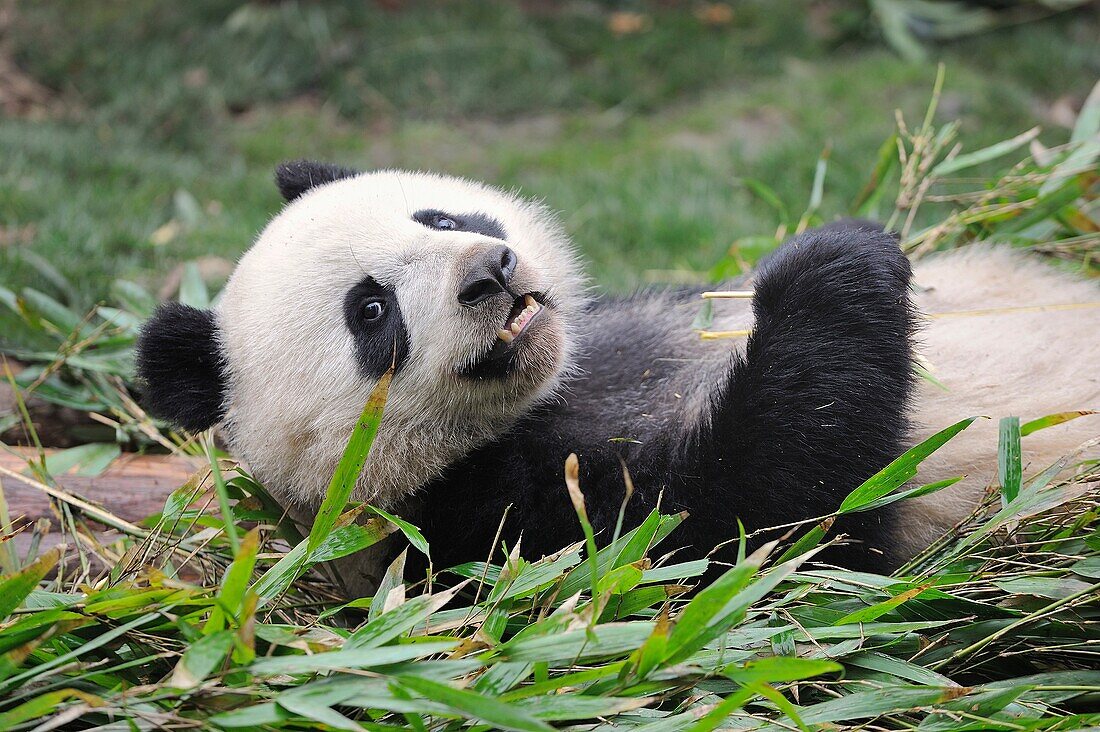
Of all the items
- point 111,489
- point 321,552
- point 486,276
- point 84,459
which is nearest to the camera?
point 321,552

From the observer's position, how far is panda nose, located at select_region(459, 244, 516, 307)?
256 cm

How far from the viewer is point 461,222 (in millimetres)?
3057

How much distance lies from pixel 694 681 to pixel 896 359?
3.91ft

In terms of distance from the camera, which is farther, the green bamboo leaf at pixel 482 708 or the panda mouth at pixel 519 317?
the panda mouth at pixel 519 317

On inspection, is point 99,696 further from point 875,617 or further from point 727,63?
point 727,63

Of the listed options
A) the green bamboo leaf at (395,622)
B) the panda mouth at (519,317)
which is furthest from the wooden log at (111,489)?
the green bamboo leaf at (395,622)

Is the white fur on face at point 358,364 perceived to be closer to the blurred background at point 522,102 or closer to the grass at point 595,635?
the grass at point 595,635

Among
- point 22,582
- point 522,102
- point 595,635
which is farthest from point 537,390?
point 522,102

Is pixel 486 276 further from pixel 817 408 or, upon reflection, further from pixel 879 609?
pixel 879 609

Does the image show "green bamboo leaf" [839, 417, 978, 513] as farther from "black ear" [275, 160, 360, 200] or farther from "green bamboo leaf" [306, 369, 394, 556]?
"black ear" [275, 160, 360, 200]

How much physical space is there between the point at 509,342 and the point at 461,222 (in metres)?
0.59

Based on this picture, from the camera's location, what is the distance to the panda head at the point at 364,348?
2.67 meters

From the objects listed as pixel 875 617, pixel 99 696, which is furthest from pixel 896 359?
pixel 99 696

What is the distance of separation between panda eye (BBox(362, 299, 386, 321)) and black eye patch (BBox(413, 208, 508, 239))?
0.34 m
